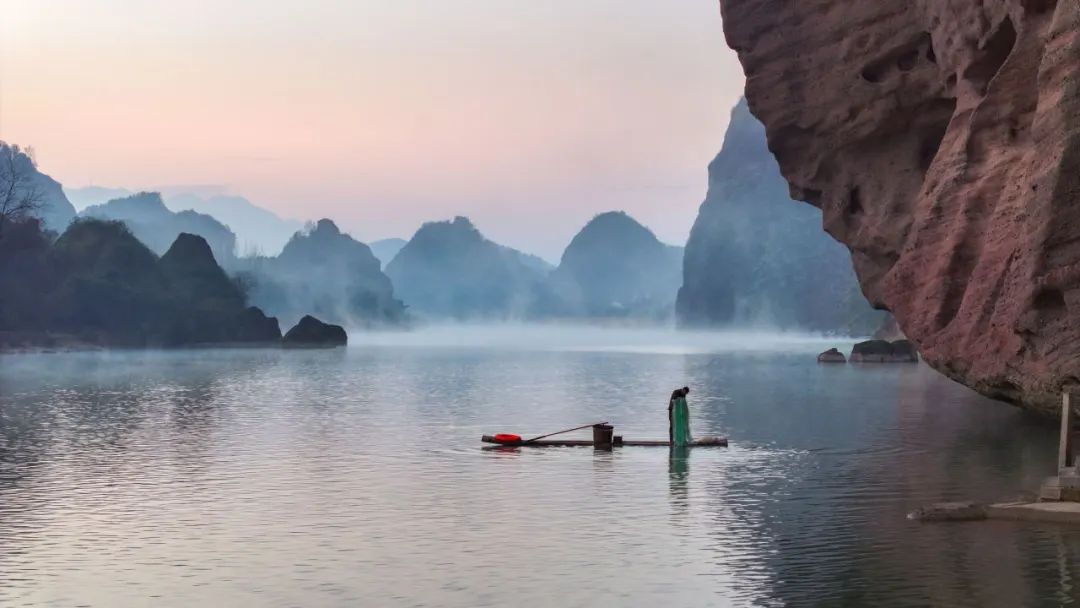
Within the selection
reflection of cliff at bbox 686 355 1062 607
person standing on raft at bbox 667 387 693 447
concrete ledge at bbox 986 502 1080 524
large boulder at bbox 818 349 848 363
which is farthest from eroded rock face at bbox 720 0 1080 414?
large boulder at bbox 818 349 848 363

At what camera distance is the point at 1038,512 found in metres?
29.0

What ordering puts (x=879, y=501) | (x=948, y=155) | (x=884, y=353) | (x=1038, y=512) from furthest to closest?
(x=884, y=353), (x=948, y=155), (x=879, y=501), (x=1038, y=512)

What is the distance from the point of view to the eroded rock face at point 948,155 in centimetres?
4062

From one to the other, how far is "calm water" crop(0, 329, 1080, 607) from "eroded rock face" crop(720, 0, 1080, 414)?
4.26 metres

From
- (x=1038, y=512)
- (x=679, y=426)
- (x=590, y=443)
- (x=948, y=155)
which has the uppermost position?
(x=948, y=155)

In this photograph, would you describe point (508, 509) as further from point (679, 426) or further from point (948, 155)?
point (948, 155)

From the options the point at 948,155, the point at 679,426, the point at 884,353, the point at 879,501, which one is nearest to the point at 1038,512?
the point at 879,501

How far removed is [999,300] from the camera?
44.5 m

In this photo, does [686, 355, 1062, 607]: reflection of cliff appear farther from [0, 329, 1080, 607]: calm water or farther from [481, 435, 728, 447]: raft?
[481, 435, 728, 447]: raft

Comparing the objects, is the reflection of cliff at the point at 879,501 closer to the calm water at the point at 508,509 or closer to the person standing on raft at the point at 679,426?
the calm water at the point at 508,509

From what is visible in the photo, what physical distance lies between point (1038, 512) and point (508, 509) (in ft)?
39.1

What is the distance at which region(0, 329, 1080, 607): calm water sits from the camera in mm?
23422

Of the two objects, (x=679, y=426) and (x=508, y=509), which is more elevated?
(x=679, y=426)

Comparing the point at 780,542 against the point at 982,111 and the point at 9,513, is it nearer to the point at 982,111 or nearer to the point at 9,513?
the point at 9,513
